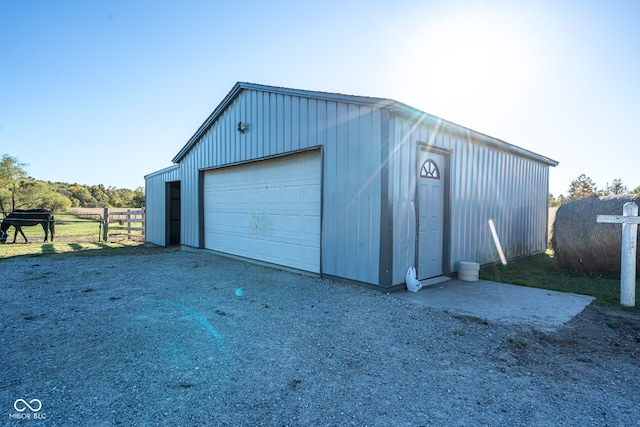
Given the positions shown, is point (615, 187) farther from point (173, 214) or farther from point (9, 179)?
point (9, 179)

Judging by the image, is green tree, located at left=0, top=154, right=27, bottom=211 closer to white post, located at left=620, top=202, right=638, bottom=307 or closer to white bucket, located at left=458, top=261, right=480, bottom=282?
white bucket, located at left=458, top=261, right=480, bottom=282

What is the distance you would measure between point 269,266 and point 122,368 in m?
5.06

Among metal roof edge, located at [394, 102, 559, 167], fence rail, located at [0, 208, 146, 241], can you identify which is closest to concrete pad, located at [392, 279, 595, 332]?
metal roof edge, located at [394, 102, 559, 167]

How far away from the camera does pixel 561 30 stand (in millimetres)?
5777

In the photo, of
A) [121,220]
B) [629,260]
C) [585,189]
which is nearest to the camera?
[629,260]

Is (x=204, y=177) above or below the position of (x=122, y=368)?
above

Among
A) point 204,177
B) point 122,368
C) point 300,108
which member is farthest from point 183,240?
point 122,368

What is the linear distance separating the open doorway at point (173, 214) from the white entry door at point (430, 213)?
952 cm

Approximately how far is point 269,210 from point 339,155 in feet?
8.61

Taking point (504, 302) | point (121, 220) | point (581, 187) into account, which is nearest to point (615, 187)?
point (581, 187)

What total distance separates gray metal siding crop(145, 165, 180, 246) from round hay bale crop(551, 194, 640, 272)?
11.4 metres

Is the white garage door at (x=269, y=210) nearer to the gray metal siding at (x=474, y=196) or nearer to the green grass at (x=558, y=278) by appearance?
the gray metal siding at (x=474, y=196)

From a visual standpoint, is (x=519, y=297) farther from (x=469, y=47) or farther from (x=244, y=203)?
(x=244, y=203)

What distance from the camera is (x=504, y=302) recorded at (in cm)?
492
